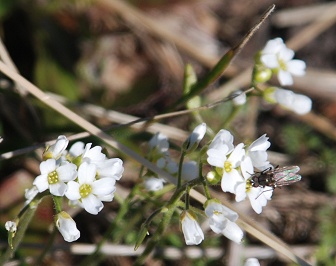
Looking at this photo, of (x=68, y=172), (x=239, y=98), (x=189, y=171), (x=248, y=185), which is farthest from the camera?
(x=239, y=98)

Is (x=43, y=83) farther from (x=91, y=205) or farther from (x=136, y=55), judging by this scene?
(x=91, y=205)

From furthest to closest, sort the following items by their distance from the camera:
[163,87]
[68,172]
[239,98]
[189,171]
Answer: [163,87]
[239,98]
[189,171]
[68,172]

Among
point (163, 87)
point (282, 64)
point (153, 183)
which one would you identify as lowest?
point (163, 87)

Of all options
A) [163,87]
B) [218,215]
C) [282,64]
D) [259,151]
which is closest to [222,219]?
[218,215]

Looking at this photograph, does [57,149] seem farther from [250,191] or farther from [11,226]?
[250,191]

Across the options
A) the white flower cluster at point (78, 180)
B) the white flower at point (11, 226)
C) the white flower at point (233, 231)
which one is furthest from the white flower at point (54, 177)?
the white flower at point (233, 231)

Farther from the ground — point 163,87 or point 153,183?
point 153,183

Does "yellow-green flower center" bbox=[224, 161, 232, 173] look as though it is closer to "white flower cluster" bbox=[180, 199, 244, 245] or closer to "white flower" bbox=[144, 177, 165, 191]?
"white flower cluster" bbox=[180, 199, 244, 245]
